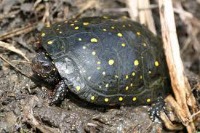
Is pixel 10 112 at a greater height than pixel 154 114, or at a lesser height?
greater

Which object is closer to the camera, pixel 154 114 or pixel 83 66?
pixel 83 66

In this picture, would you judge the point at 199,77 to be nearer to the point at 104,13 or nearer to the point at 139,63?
the point at 139,63

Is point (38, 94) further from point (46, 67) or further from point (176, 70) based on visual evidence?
point (176, 70)

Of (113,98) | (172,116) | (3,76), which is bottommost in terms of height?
(172,116)

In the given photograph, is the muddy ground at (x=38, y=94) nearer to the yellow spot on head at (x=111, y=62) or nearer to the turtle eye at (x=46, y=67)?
the turtle eye at (x=46, y=67)

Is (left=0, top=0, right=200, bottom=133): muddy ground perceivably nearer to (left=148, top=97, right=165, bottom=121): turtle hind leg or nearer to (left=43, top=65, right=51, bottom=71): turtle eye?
(left=148, top=97, right=165, bottom=121): turtle hind leg

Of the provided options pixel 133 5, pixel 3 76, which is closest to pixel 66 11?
pixel 133 5

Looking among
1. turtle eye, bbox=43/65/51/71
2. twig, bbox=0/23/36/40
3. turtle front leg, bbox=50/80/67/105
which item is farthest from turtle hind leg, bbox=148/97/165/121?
twig, bbox=0/23/36/40
